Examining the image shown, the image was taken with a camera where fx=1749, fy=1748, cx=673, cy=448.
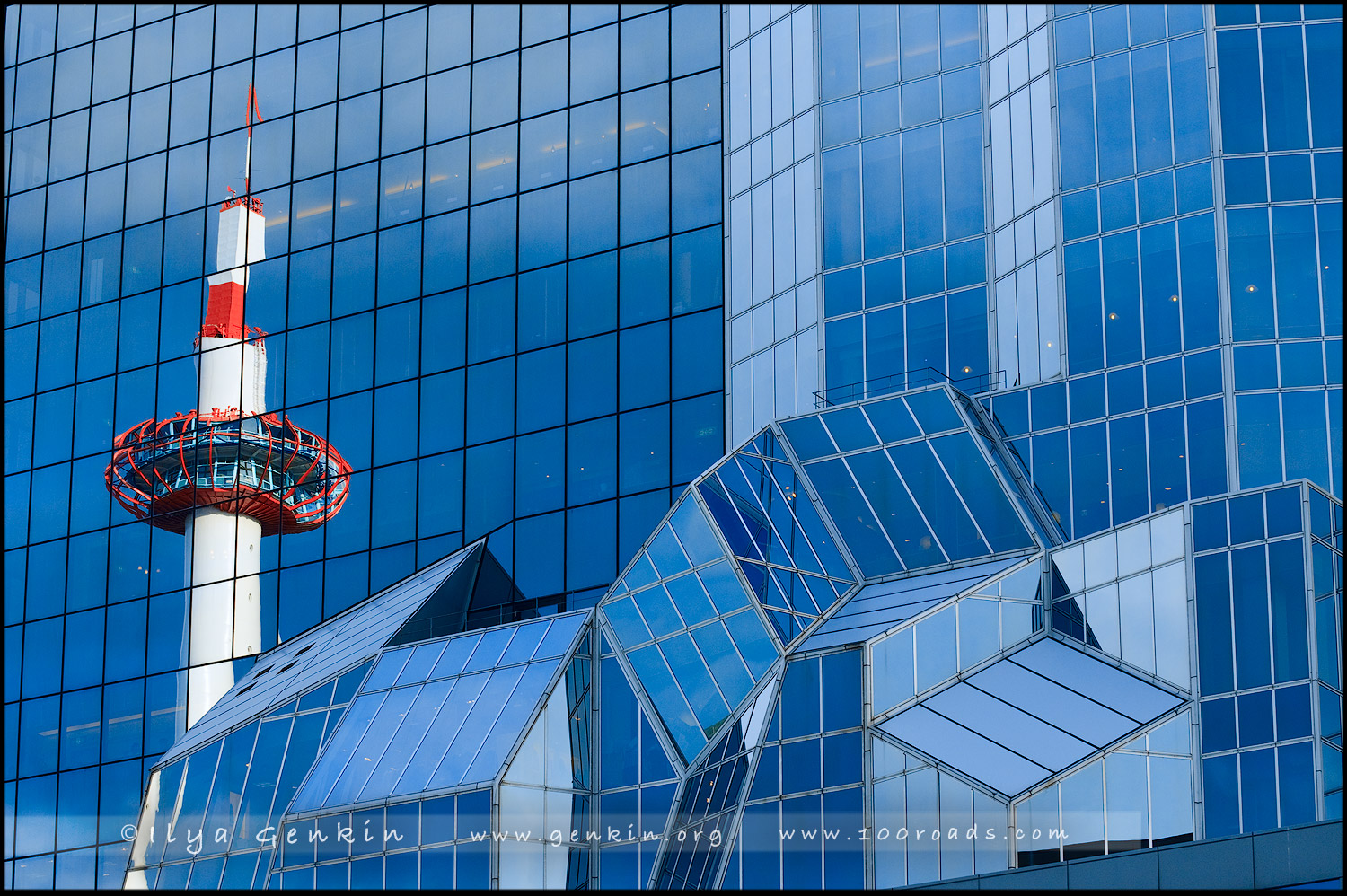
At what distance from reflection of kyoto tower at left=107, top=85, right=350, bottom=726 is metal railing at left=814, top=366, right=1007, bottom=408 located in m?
19.0

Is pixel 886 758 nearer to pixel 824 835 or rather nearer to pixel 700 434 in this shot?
pixel 824 835

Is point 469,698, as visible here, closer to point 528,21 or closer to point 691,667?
point 691,667

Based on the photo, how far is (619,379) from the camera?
5506 cm

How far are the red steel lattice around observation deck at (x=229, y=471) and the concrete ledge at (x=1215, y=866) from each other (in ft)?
107

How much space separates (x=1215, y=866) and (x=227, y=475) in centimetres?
4105

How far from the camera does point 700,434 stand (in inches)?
2078

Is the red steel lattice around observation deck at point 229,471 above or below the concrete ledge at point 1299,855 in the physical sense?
above

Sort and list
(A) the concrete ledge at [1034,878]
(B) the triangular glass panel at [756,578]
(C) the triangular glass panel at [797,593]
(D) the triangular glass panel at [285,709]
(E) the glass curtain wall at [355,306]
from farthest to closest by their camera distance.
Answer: (E) the glass curtain wall at [355,306], (D) the triangular glass panel at [285,709], (B) the triangular glass panel at [756,578], (C) the triangular glass panel at [797,593], (A) the concrete ledge at [1034,878]

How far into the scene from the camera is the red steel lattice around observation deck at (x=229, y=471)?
59406mm

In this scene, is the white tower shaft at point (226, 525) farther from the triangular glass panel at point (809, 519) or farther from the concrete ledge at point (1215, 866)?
the concrete ledge at point (1215, 866)

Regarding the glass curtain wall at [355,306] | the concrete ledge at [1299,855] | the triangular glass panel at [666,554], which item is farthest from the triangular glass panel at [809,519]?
the concrete ledge at [1299,855]

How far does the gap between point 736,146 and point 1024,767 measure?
25291mm

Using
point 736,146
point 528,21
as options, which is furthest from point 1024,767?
point 528,21

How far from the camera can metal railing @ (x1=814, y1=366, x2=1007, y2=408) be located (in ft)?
146
